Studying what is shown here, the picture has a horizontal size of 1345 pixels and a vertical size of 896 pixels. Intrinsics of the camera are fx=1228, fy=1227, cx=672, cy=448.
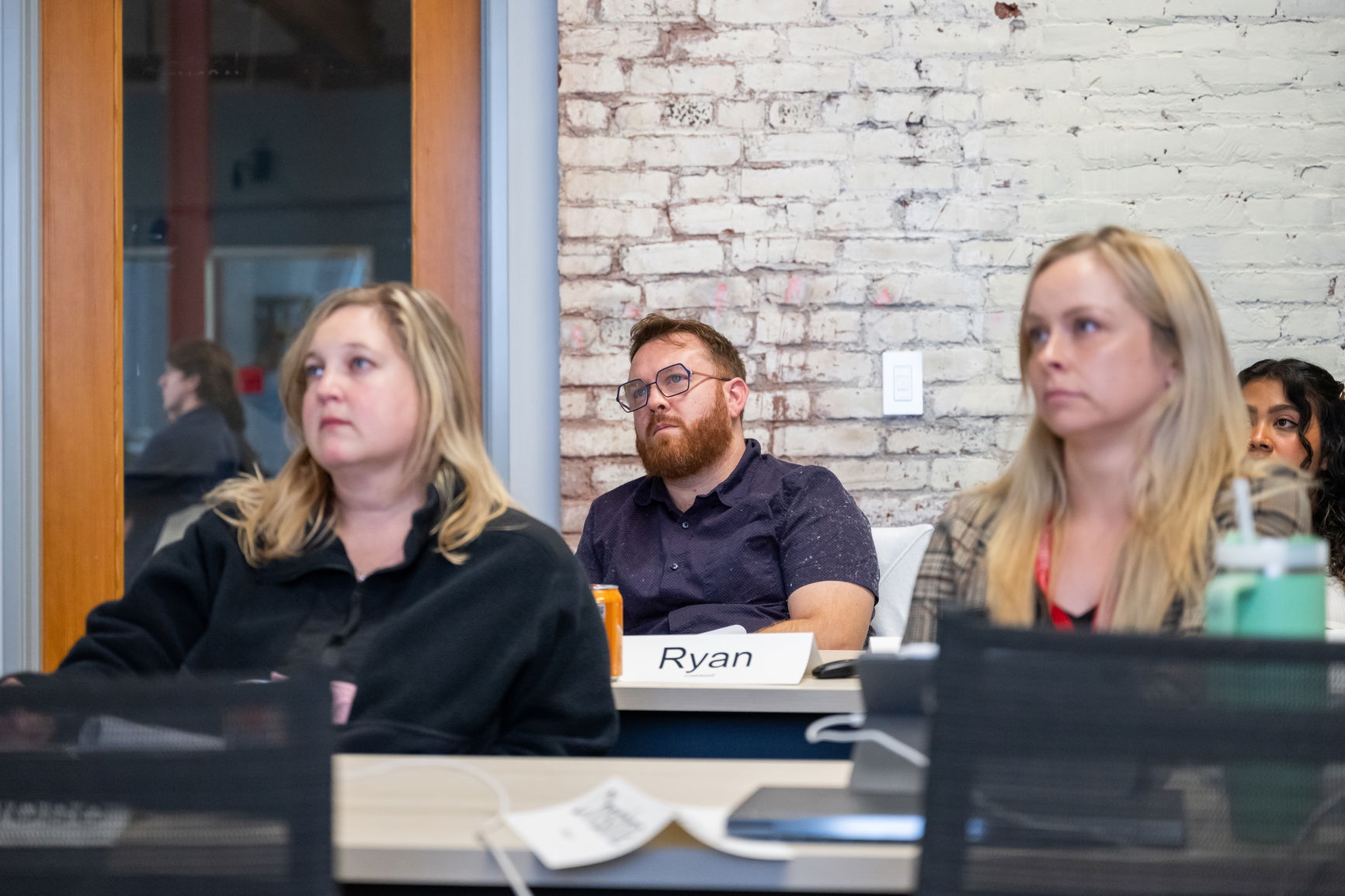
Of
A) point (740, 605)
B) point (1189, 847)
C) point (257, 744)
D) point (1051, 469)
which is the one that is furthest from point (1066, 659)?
point (740, 605)

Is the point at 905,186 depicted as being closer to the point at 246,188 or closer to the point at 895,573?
the point at 895,573

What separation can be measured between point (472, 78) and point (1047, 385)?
2.05 metres

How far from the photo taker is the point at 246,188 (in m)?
3.03

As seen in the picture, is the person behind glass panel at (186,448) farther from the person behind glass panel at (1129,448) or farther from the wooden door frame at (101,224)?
the person behind glass panel at (1129,448)

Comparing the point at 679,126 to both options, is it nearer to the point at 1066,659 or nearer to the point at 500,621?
the point at 500,621

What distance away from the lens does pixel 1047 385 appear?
1.40 metres

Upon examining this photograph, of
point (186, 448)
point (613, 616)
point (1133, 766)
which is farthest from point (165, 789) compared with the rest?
point (186, 448)

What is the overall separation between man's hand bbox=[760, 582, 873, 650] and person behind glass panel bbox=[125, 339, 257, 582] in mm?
1470

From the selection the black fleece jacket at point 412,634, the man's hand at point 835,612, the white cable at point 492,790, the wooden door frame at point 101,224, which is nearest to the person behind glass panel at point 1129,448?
the black fleece jacket at point 412,634

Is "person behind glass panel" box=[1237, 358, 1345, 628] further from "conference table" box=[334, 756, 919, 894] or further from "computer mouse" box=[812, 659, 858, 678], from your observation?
"conference table" box=[334, 756, 919, 894]

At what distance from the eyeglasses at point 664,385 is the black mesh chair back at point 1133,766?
1.91 m

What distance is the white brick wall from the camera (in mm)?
2855

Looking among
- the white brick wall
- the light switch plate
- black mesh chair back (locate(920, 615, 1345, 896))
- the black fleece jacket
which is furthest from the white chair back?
black mesh chair back (locate(920, 615, 1345, 896))

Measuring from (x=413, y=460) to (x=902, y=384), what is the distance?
153cm
